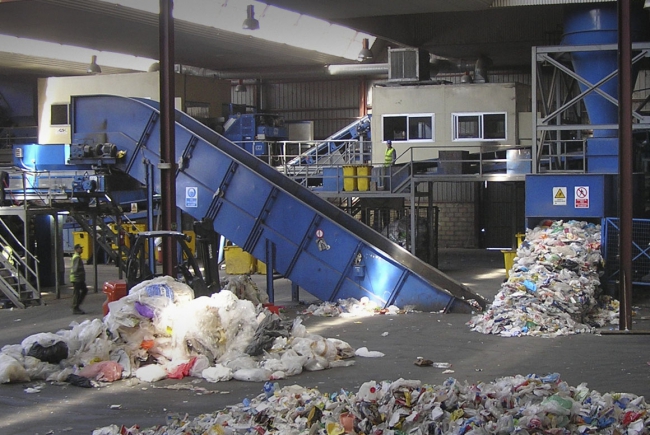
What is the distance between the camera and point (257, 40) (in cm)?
2928

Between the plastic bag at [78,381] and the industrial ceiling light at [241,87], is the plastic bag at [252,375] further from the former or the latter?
the industrial ceiling light at [241,87]

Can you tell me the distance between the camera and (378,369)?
10.8 meters

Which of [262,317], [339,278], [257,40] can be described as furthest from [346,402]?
[257,40]

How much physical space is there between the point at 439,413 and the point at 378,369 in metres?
3.81

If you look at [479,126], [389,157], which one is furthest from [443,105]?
[389,157]

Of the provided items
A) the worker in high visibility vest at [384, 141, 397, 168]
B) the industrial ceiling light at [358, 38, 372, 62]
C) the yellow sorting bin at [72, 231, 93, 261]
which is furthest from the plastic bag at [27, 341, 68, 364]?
the industrial ceiling light at [358, 38, 372, 62]

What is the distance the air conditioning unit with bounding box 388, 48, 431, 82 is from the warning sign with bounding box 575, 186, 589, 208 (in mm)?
9181

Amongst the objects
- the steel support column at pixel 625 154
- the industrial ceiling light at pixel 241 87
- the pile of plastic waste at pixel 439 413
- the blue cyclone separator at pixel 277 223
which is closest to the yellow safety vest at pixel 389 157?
the blue cyclone separator at pixel 277 223

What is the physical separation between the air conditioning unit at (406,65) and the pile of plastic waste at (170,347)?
1438cm

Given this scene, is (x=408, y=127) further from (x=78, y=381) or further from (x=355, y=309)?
(x=78, y=381)

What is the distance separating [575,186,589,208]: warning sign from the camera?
16422mm

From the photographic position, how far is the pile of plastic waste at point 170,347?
34.7 ft

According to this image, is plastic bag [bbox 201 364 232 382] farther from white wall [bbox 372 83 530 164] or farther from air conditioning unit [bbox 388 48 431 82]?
air conditioning unit [bbox 388 48 431 82]

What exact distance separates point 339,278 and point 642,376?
263 inches
